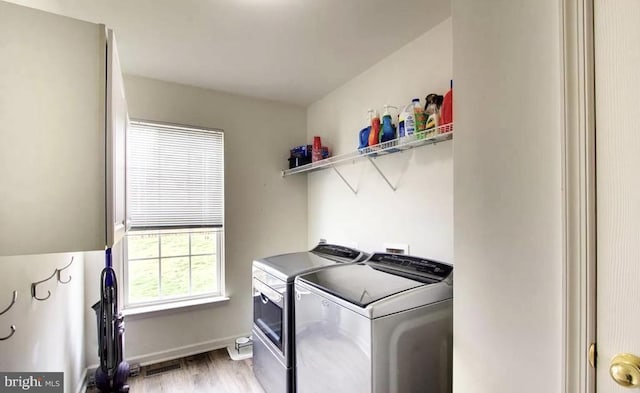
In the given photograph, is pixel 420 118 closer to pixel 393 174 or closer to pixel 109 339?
pixel 393 174

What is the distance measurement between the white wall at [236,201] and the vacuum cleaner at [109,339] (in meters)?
0.47

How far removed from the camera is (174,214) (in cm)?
264

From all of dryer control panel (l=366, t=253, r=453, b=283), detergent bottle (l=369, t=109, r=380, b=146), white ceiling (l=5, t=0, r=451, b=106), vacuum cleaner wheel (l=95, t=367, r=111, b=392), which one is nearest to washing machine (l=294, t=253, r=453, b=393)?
dryer control panel (l=366, t=253, r=453, b=283)

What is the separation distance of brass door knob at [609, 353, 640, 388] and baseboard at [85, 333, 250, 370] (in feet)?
9.07

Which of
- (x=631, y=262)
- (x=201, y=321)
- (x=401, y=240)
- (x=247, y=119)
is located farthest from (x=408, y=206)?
(x=201, y=321)

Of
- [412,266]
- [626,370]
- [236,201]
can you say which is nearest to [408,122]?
[412,266]

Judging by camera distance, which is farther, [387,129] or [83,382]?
[83,382]

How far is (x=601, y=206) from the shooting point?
69 centimetres

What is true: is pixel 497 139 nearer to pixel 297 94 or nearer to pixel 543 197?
pixel 543 197

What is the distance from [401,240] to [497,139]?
4.03 feet

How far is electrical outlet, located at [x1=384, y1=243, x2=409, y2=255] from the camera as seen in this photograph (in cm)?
199

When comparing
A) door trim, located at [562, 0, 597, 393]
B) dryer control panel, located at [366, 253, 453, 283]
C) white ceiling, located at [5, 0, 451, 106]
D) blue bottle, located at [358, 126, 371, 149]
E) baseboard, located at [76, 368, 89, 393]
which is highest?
white ceiling, located at [5, 0, 451, 106]

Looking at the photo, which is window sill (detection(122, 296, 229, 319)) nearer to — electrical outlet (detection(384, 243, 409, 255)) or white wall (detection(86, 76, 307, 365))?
white wall (detection(86, 76, 307, 365))

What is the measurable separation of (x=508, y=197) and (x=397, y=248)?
1239 millimetres
